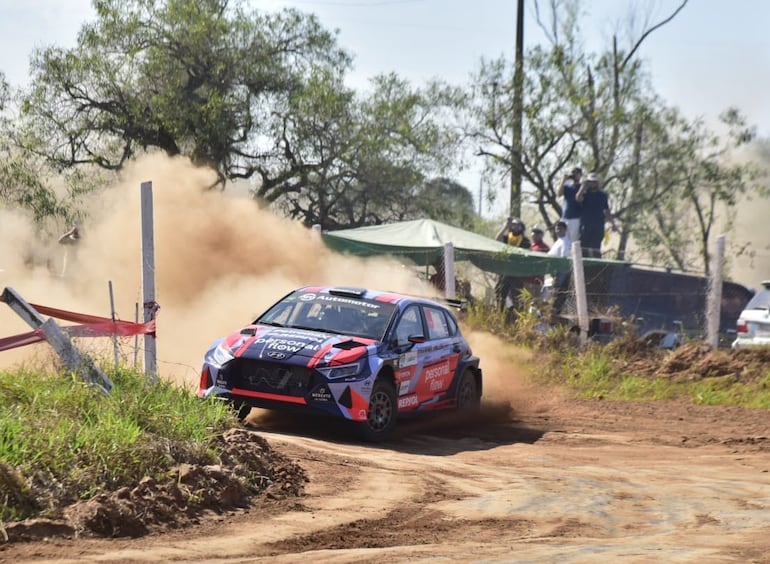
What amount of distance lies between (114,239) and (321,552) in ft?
49.6

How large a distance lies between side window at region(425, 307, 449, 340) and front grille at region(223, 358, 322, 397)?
7.47 feet

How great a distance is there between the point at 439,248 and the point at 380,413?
892cm

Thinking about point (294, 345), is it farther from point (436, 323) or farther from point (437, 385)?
point (436, 323)

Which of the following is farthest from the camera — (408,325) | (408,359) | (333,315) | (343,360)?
(408,325)

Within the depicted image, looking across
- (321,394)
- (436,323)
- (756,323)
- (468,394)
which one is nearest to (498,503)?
(321,394)

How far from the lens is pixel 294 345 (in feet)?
39.0

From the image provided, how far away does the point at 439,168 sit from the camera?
32.7 m

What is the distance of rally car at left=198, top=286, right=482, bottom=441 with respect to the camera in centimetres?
1158

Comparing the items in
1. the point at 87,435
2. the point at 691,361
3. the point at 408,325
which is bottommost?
the point at 87,435

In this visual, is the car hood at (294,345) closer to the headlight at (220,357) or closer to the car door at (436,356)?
the headlight at (220,357)

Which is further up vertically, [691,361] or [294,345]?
[294,345]

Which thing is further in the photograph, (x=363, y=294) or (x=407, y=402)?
(x=363, y=294)

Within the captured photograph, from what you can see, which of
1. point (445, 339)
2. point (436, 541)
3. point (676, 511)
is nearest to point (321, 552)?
point (436, 541)

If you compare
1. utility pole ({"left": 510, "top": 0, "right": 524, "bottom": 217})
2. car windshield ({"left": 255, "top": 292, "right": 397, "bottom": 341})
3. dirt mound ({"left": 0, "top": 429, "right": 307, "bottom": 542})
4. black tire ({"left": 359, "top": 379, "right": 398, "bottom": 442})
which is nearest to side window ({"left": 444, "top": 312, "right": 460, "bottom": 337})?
car windshield ({"left": 255, "top": 292, "right": 397, "bottom": 341})
